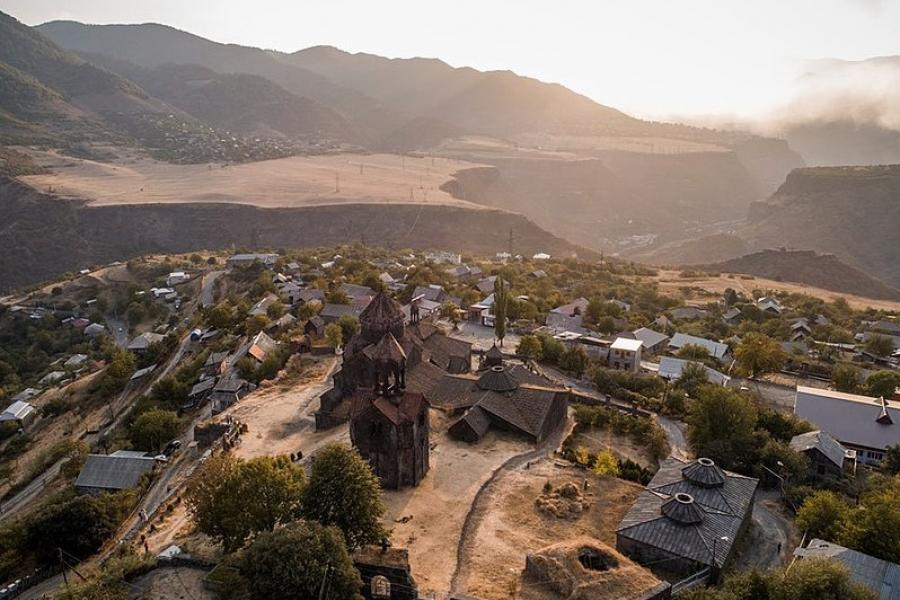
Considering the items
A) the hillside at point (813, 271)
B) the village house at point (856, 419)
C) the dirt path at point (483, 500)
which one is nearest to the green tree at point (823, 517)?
the village house at point (856, 419)

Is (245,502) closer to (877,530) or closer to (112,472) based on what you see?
(112,472)

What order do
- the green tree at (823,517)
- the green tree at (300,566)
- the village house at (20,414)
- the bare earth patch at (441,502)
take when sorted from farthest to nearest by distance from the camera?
the village house at (20,414) < the green tree at (823,517) < the bare earth patch at (441,502) < the green tree at (300,566)

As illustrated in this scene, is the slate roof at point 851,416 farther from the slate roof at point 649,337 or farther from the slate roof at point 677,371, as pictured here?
the slate roof at point 649,337

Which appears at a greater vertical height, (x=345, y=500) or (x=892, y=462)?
(x=345, y=500)

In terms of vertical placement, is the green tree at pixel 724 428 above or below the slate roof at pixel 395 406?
below

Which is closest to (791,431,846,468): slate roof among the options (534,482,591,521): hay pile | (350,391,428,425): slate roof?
(534,482,591,521): hay pile

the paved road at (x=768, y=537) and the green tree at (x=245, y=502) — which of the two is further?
the paved road at (x=768, y=537)

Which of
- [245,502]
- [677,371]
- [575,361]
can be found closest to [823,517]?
[677,371]

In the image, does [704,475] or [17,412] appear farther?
[17,412]
